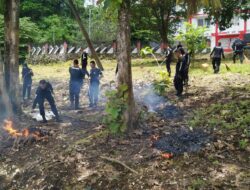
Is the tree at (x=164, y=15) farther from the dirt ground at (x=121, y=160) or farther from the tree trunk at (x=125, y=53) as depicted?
the tree trunk at (x=125, y=53)

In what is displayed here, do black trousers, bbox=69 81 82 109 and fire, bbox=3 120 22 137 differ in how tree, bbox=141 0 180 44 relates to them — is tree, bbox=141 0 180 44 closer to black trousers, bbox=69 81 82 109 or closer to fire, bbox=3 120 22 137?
black trousers, bbox=69 81 82 109

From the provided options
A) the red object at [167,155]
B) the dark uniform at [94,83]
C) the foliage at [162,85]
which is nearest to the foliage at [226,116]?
the red object at [167,155]

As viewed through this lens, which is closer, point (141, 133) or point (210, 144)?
point (210, 144)

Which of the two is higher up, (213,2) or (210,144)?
(213,2)

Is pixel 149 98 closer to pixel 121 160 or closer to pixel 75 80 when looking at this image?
pixel 75 80

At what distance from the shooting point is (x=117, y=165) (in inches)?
400

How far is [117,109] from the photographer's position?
11.4m

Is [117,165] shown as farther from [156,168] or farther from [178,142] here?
[178,142]

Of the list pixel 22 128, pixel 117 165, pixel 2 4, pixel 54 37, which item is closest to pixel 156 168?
pixel 117 165

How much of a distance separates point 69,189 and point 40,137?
3.04m

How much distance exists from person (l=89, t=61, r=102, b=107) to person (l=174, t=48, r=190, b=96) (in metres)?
2.86

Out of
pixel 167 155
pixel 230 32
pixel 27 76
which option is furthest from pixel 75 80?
pixel 230 32

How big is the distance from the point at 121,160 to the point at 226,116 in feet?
11.4

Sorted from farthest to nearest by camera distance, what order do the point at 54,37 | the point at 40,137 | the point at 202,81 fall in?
the point at 54,37 < the point at 202,81 < the point at 40,137
